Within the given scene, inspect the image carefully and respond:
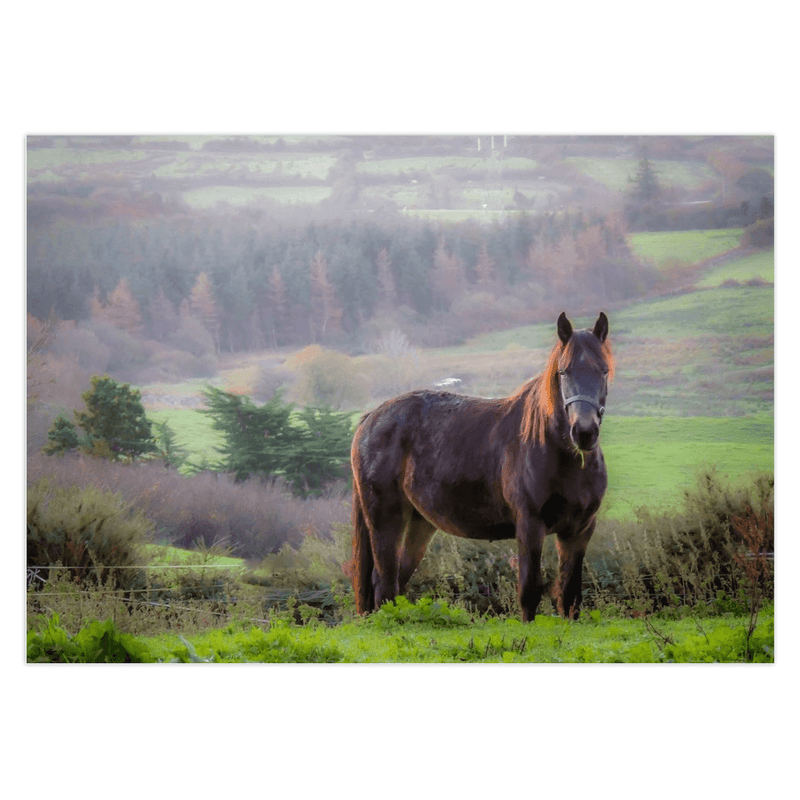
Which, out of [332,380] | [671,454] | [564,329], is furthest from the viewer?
[332,380]

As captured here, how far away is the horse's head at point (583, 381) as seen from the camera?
283 inches

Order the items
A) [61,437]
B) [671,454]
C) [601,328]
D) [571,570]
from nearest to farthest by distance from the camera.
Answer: [601,328] → [571,570] → [671,454] → [61,437]

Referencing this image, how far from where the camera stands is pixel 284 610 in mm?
8812

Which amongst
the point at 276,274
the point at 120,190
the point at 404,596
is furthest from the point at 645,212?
the point at 120,190

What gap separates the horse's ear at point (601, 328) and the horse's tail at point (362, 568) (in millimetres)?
2483

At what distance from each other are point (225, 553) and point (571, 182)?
4557mm

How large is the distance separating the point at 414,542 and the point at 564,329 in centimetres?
236

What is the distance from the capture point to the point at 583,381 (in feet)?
23.8

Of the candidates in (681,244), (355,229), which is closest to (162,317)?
(355,229)

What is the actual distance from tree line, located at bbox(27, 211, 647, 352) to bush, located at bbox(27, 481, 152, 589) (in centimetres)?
163

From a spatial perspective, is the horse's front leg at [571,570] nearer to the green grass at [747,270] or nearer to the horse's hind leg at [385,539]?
the horse's hind leg at [385,539]

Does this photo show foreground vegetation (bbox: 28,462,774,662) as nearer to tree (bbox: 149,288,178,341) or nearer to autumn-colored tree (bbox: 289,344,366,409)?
autumn-colored tree (bbox: 289,344,366,409)

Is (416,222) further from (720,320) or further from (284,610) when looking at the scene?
(284,610)

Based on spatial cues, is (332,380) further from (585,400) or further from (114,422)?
(585,400)
